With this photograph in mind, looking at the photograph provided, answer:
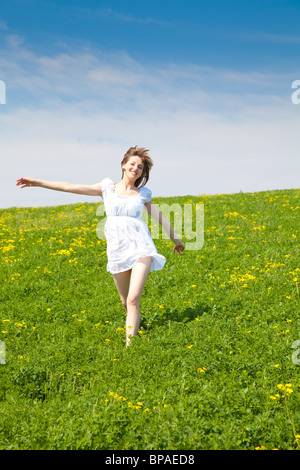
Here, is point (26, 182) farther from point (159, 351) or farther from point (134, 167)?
point (159, 351)

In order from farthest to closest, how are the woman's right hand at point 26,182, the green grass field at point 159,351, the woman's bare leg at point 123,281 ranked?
1. the woman's bare leg at point 123,281
2. the woman's right hand at point 26,182
3. the green grass field at point 159,351

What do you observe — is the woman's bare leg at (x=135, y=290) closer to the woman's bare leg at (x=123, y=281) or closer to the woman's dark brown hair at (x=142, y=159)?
the woman's bare leg at (x=123, y=281)

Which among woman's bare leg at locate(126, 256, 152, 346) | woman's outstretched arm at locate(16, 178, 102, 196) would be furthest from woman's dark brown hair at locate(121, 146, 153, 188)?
woman's bare leg at locate(126, 256, 152, 346)

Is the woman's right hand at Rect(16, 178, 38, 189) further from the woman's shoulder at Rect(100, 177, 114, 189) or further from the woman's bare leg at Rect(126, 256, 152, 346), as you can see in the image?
the woman's bare leg at Rect(126, 256, 152, 346)

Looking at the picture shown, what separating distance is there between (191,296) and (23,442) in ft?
17.0

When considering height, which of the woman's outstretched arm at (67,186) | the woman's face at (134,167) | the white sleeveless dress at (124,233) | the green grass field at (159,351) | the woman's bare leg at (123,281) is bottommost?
the green grass field at (159,351)

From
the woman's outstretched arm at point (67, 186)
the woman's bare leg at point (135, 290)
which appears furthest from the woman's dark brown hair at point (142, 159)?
the woman's bare leg at point (135, 290)

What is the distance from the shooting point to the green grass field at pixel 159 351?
429cm

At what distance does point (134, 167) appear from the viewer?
675 centimetres

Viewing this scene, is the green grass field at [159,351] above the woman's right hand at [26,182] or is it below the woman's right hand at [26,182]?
below

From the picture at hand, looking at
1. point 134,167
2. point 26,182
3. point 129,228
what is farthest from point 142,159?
point 26,182

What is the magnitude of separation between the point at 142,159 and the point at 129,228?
1185 millimetres

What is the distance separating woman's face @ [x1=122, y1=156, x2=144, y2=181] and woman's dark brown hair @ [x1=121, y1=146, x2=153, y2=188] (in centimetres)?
8

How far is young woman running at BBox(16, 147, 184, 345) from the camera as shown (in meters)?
6.61
